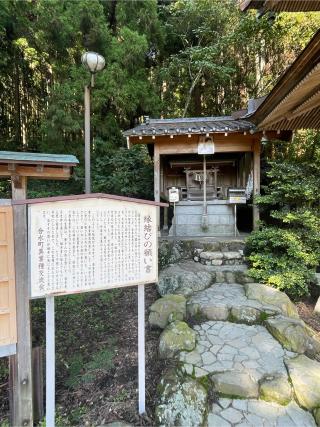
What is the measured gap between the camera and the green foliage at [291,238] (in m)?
5.00

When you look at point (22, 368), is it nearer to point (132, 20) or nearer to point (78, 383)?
point (78, 383)

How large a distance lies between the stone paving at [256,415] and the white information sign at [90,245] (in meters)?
1.41

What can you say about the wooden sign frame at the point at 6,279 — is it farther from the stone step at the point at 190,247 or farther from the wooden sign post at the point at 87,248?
the stone step at the point at 190,247

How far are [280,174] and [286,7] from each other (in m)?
3.69

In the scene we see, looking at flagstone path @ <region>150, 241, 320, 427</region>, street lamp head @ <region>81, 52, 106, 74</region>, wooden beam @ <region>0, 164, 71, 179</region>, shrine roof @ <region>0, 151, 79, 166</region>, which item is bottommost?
flagstone path @ <region>150, 241, 320, 427</region>

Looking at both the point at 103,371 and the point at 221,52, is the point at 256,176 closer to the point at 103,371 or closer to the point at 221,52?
the point at 103,371

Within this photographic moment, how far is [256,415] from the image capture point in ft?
8.26

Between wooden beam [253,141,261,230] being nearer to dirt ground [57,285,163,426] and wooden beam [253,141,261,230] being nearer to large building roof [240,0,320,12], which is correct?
dirt ground [57,285,163,426]

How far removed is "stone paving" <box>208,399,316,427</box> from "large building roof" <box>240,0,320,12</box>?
3.52 m

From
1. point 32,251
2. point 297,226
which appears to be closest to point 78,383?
point 32,251

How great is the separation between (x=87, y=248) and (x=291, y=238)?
13.5ft

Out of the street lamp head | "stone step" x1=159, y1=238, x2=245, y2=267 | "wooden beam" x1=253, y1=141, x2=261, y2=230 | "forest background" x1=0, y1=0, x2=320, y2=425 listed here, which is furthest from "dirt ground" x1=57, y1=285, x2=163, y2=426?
the street lamp head

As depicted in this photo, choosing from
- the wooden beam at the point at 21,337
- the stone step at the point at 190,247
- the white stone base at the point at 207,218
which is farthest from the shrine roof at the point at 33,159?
the white stone base at the point at 207,218

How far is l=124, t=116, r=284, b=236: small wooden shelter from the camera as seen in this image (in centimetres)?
643
